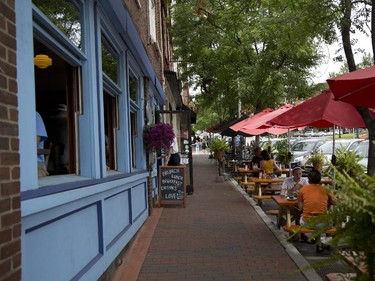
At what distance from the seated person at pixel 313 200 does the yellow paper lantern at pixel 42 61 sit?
150 inches

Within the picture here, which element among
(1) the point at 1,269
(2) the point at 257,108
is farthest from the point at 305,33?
(2) the point at 257,108

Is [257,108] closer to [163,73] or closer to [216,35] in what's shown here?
[216,35]

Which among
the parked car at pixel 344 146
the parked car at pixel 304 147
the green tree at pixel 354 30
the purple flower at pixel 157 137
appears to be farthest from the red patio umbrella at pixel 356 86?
the parked car at pixel 304 147

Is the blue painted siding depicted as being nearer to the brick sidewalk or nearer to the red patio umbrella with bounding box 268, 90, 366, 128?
the brick sidewalk

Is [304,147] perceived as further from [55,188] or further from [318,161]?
[55,188]

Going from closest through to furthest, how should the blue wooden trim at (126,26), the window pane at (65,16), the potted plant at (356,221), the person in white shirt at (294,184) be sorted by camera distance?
the potted plant at (356,221)
the window pane at (65,16)
the blue wooden trim at (126,26)
the person in white shirt at (294,184)

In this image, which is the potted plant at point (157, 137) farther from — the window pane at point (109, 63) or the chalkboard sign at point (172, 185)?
the window pane at point (109, 63)

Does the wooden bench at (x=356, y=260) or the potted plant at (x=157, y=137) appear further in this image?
the potted plant at (x=157, y=137)

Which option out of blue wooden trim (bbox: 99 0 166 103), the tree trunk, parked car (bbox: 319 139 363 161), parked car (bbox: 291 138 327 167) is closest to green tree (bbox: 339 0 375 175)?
the tree trunk

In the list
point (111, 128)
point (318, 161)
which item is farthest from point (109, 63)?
point (318, 161)

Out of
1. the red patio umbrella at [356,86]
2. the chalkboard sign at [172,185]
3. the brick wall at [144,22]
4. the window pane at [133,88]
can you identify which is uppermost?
the brick wall at [144,22]

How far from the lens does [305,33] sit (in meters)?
7.99

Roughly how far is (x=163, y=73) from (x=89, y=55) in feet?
31.9

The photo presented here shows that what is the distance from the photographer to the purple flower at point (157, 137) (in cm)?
900
